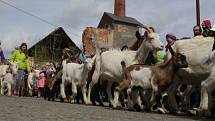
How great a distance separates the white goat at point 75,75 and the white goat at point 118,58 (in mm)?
882

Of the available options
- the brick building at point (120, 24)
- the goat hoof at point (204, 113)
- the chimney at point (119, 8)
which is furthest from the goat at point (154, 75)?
the chimney at point (119, 8)

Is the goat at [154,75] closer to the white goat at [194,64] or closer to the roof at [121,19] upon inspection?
the white goat at [194,64]

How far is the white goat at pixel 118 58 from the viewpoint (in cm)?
1180

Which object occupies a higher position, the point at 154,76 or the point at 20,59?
the point at 20,59

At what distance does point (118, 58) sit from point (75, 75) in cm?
268

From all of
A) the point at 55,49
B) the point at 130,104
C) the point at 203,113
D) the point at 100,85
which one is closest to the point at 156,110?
the point at 130,104

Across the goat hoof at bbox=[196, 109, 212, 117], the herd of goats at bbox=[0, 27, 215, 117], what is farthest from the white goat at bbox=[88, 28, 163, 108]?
the goat hoof at bbox=[196, 109, 212, 117]

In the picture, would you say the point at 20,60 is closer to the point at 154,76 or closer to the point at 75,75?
the point at 75,75

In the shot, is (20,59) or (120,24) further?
(120,24)

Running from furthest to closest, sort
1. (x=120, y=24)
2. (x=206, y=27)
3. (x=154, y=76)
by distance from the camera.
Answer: (x=120, y=24) < (x=206, y=27) < (x=154, y=76)

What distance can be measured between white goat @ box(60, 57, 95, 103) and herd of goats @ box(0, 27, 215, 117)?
0.03m

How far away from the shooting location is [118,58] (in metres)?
12.5

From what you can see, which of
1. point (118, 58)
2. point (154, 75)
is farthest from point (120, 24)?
point (154, 75)

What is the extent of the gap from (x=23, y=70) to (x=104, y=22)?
37939mm
